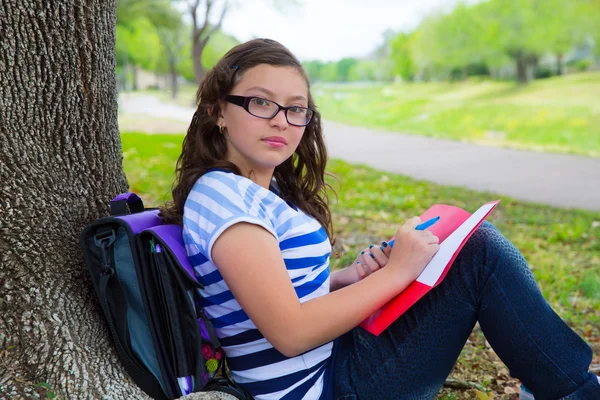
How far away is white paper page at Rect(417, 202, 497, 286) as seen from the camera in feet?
5.68

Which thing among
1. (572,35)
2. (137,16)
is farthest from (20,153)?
(572,35)

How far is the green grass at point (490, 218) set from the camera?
3.93m

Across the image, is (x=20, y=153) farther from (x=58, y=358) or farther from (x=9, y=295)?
(x=58, y=358)

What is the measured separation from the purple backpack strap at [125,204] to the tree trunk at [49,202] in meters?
0.12

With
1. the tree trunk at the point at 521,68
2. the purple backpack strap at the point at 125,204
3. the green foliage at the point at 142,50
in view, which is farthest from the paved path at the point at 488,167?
the green foliage at the point at 142,50

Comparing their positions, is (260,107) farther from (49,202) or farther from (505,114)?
(505,114)

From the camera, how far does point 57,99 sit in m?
1.94

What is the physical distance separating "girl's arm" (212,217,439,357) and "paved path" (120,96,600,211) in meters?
5.98

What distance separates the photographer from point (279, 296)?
1.56m

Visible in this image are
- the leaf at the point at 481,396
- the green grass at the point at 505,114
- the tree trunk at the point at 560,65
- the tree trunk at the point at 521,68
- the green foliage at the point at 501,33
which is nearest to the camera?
the leaf at the point at 481,396

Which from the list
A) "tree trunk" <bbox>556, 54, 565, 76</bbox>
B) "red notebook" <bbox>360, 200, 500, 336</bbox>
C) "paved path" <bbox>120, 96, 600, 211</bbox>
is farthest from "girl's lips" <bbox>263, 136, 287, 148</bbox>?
"tree trunk" <bbox>556, 54, 565, 76</bbox>

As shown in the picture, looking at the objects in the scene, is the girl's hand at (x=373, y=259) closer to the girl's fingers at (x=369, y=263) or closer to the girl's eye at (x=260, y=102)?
the girl's fingers at (x=369, y=263)

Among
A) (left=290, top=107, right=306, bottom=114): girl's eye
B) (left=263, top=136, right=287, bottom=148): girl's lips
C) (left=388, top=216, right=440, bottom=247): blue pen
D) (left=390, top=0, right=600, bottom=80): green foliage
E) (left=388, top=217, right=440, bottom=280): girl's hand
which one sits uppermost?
(left=390, top=0, right=600, bottom=80): green foliage

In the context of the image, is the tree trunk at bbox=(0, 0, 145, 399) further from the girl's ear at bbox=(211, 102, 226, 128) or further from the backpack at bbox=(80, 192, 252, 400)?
the girl's ear at bbox=(211, 102, 226, 128)
